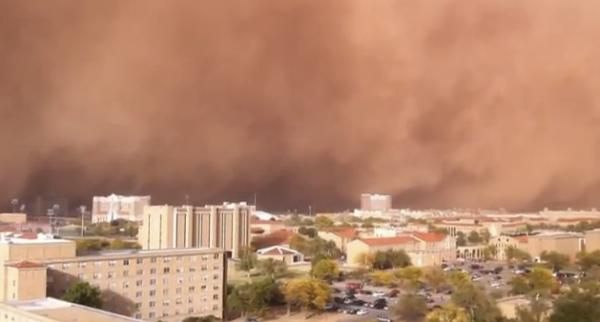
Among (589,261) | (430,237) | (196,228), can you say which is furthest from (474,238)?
(196,228)

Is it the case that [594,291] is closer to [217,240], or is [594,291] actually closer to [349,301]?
[349,301]

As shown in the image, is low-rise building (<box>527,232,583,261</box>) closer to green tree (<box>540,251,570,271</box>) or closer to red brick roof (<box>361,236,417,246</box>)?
green tree (<box>540,251,570,271</box>)

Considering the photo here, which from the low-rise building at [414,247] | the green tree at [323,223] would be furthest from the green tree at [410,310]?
the green tree at [323,223]

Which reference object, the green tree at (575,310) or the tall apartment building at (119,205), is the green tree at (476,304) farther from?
the tall apartment building at (119,205)

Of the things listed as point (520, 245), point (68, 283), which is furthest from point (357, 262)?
point (68, 283)

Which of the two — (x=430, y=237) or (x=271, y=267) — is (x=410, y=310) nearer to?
(x=271, y=267)

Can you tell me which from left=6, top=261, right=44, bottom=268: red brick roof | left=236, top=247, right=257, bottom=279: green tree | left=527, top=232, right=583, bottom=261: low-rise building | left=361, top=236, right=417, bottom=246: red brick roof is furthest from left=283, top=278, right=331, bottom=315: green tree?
left=527, top=232, right=583, bottom=261: low-rise building

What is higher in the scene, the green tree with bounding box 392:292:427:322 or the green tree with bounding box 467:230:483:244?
the green tree with bounding box 467:230:483:244
